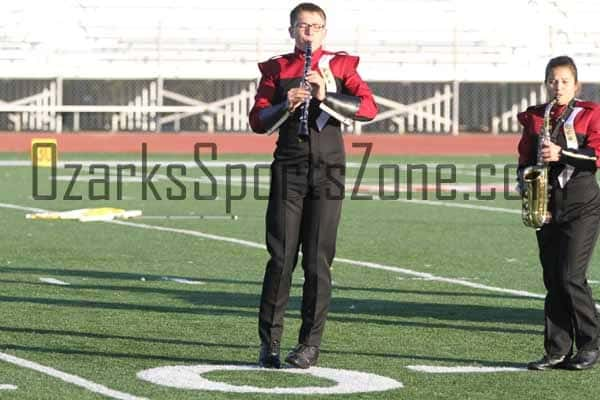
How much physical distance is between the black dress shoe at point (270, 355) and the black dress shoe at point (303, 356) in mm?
55

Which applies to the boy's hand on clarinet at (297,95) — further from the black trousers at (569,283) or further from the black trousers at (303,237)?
the black trousers at (569,283)

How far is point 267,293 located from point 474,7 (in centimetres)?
3377

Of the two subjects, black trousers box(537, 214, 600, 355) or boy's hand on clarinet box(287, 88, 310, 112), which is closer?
boy's hand on clarinet box(287, 88, 310, 112)

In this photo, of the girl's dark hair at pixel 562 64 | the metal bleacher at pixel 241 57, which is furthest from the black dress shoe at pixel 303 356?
the metal bleacher at pixel 241 57

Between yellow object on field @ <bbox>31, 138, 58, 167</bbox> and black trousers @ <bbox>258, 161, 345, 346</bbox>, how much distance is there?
20840 millimetres

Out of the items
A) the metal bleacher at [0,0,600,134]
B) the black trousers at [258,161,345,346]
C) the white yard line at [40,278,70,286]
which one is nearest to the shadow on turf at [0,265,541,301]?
the white yard line at [40,278,70,286]

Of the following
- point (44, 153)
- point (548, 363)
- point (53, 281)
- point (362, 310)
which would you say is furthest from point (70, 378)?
point (44, 153)

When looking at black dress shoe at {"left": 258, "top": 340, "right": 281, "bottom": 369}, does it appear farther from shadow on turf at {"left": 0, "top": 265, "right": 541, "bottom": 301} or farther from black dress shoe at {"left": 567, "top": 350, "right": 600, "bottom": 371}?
shadow on turf at {"left": 0, "top": 265, "right": 541, "bottom": 301}

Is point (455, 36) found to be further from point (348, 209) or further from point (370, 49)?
point (348, 209)

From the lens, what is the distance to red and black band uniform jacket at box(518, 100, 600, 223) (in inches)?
288

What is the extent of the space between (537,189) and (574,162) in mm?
212

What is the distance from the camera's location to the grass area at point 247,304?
7.02 metres

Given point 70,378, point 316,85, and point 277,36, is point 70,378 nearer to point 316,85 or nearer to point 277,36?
point 316,85

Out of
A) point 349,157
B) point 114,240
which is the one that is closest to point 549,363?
point 114,240
